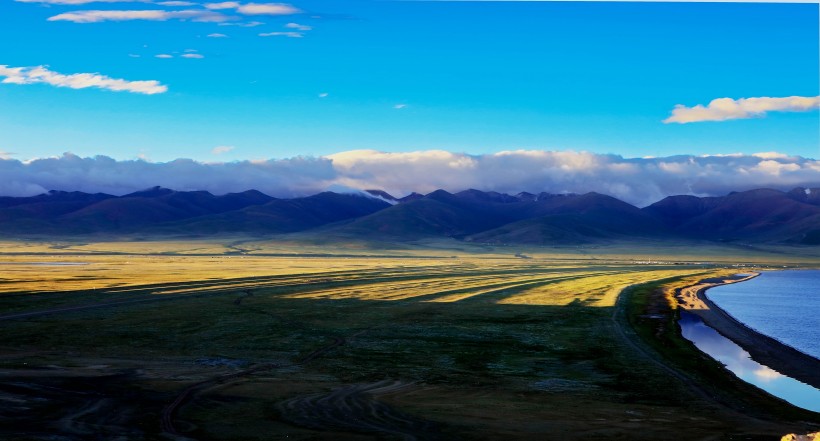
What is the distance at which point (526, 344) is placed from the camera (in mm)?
52500

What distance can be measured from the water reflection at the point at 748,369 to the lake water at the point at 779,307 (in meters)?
4.65

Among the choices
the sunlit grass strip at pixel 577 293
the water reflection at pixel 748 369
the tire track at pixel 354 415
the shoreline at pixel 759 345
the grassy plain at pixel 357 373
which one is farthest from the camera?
the sunlit grass strip at pixel 577 293

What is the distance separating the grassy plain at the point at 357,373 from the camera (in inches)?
1127

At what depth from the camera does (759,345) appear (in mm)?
56719

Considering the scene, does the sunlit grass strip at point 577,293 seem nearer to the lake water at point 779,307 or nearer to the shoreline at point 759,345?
the shoreline at point 759,345

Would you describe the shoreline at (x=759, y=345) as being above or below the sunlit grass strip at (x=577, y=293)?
below

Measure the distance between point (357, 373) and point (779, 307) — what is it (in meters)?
64.8

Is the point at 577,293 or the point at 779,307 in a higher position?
the point at 577,293

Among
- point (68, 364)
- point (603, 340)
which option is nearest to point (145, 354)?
point (68, 364)

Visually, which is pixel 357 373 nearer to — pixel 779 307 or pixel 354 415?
pixel 354 415

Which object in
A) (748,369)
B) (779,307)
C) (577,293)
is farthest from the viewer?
(577,293)

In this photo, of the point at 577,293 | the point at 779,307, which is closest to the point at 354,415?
the point at 577,293

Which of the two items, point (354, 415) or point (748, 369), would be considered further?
point (748, 369)

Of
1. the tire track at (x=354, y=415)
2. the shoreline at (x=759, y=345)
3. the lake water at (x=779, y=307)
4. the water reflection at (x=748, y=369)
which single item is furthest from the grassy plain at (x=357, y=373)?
the lake water at (x=779, y=307)
